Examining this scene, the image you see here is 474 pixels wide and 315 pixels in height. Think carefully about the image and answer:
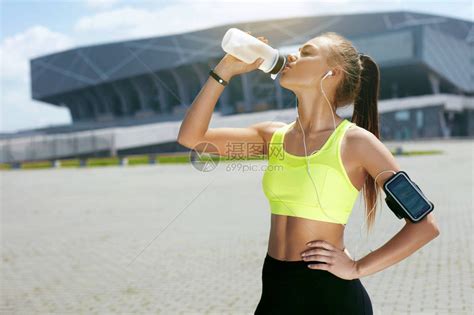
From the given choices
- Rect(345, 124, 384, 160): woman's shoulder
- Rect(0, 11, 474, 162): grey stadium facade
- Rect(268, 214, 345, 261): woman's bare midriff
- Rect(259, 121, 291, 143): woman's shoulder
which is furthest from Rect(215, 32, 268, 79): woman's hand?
Rect(0, 11, 474, 162): grey stadium facade

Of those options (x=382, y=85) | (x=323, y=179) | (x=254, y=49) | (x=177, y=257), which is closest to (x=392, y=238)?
(x=323, y=179)

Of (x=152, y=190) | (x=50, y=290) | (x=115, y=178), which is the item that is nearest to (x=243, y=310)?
(x=50, y=290)

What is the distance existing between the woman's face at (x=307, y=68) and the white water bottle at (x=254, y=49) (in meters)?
0.04

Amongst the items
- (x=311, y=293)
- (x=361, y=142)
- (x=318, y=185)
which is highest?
(x=361, y=142)

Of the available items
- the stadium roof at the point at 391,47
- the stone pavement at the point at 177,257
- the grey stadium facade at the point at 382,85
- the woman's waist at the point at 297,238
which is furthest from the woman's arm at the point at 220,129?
the stadium roof at the point at 391,47

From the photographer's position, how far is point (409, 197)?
179 cm

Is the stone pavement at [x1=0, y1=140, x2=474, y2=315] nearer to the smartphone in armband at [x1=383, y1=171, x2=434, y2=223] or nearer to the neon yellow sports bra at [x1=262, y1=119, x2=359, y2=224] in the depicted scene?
the neon yellow sports bra at [x1=262, y1=119, x2=359, y2=224]

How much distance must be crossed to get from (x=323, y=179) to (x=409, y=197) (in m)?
0.28

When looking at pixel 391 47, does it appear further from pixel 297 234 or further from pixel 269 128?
pixel 297 234

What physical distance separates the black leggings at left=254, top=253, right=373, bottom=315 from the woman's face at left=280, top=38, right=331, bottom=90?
61 cm

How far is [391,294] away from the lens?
556 centimetres

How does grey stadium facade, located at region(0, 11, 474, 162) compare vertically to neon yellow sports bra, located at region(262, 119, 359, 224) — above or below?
below

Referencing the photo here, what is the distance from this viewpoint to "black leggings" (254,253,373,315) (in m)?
1.97

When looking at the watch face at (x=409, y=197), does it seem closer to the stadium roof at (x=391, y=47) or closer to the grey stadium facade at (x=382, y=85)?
the grey stadium facade at (x=382, y=85)
